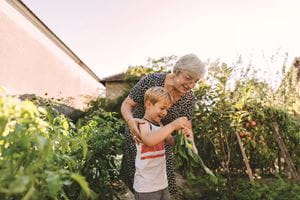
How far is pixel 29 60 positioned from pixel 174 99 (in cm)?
1241

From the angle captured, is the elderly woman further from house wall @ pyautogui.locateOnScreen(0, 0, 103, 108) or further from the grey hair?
house wall @ pyautogui.locateOnScreen(0, 0, 103, 108)

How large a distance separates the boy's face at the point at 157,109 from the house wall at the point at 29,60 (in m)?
8.15

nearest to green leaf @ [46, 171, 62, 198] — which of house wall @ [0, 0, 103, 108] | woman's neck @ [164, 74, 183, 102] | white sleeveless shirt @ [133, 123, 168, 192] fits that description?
white sleeveless shirt @ [133, 123, 168, 192]

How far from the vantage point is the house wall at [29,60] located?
11977 mm

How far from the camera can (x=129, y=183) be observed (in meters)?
2.92

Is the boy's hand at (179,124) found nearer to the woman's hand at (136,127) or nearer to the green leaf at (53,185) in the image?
the woman's hand at (136,127)

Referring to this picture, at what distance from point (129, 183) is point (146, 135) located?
2.63ft

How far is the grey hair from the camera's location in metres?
2.56

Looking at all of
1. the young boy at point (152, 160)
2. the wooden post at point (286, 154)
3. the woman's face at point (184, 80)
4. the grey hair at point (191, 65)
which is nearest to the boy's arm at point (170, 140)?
the young boy at point (152, 160)

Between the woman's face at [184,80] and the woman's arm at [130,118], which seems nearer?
the woman's arm at [130,118]

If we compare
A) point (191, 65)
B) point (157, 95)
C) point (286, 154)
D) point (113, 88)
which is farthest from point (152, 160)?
point (113, 88)

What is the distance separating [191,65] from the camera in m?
2.56

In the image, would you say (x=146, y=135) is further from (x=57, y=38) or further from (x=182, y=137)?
(x=57, y=38)

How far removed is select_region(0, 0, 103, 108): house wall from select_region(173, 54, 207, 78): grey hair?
323 inches
